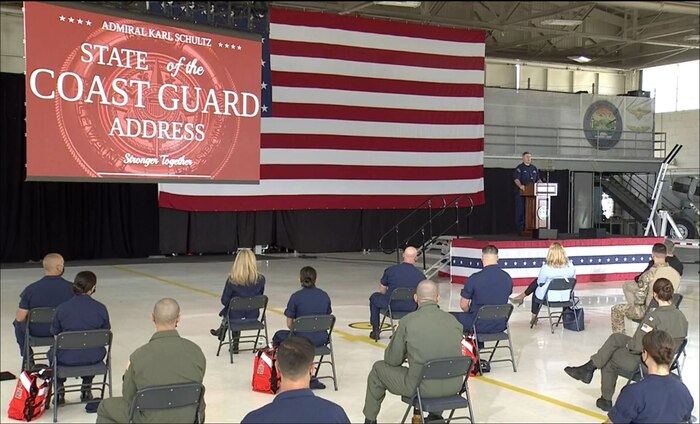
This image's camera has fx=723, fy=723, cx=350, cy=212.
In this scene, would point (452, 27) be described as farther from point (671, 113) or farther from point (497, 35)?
point (671, 113)

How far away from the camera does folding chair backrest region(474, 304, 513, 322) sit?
6.89 m

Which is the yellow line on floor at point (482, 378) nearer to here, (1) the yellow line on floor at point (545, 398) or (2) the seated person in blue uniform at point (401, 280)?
(1) the yellow line on floor at point (545, 398)

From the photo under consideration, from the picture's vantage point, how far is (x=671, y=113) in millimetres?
26000

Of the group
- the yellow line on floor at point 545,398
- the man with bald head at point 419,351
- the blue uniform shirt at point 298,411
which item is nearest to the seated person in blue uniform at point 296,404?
the blue uniform shirt at point 298,411

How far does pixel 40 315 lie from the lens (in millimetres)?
6297

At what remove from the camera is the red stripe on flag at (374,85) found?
Result: 16.8 m

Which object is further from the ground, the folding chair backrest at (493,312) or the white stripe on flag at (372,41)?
the white stripe on flag at (372,41)

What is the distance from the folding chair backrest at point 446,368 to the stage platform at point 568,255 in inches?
351

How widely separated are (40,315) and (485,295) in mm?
4119

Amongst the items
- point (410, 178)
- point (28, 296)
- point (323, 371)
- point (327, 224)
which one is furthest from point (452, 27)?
point (28, 296)

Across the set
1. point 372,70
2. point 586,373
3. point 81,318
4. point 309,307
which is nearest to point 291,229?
point 372,70

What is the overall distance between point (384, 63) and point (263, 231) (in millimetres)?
5404

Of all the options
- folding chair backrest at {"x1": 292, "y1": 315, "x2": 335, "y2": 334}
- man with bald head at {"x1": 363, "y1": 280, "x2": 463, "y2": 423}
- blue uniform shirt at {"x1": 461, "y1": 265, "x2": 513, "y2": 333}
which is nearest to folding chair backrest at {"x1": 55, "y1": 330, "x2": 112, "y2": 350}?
folding chair backrest at {"x1": 292, "y1": 315, "x2": 335, "y2": 334}

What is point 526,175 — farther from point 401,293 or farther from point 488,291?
point 488,291
